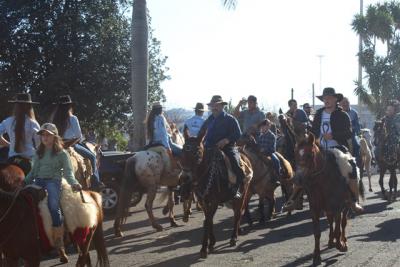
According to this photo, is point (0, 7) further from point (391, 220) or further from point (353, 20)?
point (353, 20)

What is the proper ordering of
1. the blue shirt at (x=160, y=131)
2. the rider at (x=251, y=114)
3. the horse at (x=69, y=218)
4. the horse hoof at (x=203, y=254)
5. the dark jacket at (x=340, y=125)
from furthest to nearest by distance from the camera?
the rider at (x=251, y=114) → the blue shirt at (x=160, y=131) → the dark jacket at (x=340, y=125) → the horse hoof at (x=203, y=254) → the horse at (x=69, y=218)

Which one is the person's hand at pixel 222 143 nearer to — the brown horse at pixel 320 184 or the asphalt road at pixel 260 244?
the brown horse at pixel 320 184

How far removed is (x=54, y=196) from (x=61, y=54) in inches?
600

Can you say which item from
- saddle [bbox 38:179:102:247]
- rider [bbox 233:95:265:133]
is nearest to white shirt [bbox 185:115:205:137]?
rider [bbox 233:95:265:133]

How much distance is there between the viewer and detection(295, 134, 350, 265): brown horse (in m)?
8.66

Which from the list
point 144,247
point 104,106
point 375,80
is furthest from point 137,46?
point 375,80

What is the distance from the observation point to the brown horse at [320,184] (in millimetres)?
8656

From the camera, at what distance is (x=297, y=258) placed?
895 cm

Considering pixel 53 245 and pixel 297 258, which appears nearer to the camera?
pixel 53 245

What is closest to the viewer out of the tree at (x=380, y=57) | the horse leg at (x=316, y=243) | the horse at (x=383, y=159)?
the horse leg at (x=316, y=243)

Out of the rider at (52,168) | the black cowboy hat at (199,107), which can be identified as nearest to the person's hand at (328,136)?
the rider at (52,168)

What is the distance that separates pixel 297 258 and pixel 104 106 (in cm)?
1487

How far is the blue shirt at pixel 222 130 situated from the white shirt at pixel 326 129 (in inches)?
58.1

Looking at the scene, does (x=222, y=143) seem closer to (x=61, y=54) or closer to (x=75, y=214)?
(x=75, y=214)
